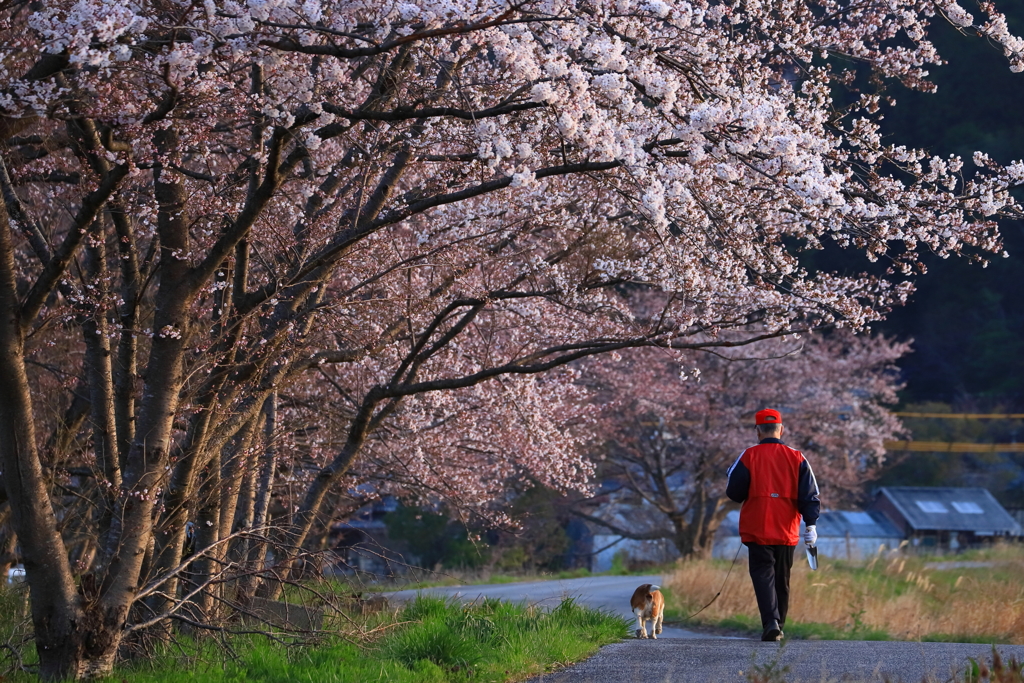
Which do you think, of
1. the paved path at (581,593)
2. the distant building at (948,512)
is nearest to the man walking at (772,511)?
the paved path at (581,593)

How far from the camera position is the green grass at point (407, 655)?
18.9 ft

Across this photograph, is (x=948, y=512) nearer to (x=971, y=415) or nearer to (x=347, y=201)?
(x=971, y=415)

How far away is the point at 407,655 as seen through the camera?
20.2ft

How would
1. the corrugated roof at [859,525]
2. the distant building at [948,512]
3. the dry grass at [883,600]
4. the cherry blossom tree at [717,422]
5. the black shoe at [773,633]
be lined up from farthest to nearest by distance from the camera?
the corrugated roof at [859,525] → the distant building at [948,512] → the cherry blossom tree at [717,422] → the dry grass at [883,600] → the black shoe at [773,633]

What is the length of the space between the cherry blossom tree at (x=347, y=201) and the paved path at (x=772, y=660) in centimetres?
217

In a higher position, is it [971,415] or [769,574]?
[971,415]

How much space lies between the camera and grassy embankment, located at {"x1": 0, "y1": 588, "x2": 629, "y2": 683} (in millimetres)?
5789

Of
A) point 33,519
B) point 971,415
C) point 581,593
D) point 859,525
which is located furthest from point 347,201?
point 859,525

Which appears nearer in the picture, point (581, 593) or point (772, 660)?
point (772, 660)

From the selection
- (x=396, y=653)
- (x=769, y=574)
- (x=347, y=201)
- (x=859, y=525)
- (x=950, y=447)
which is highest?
(x=347, y=201)

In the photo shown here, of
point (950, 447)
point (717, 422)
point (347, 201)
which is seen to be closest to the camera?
point (347, 201)

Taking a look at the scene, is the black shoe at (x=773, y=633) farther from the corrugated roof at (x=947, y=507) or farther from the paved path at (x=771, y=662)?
the corrugated roof at (x=947, y=507)

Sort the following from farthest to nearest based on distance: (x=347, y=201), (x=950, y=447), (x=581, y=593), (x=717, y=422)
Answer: (x=950, y=447) → (x=717, y=422) → (x=581, y=593) → (x=347, y=201)

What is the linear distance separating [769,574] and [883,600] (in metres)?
6.63
